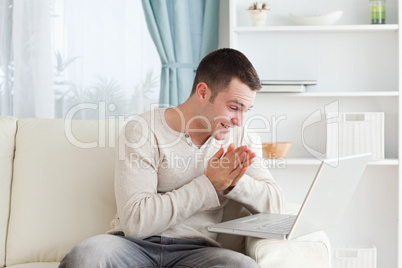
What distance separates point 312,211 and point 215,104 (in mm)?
529

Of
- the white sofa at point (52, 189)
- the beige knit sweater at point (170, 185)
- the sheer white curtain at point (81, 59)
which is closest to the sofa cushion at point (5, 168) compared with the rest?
the white sofa at point (52, 189)

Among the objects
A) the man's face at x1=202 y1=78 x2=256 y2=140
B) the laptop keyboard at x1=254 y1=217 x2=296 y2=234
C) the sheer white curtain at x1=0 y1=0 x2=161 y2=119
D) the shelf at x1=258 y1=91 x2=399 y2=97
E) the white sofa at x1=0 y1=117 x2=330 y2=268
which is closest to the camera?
the laptop keyboard at x1=254 y1=217 x2=296 y2=234

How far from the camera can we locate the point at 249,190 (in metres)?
1.95

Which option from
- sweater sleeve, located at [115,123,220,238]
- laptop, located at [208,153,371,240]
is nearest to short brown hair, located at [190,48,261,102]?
sweater sleeve, located at [115,123,220,238]

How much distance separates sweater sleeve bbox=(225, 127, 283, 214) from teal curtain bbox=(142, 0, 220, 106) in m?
1.07

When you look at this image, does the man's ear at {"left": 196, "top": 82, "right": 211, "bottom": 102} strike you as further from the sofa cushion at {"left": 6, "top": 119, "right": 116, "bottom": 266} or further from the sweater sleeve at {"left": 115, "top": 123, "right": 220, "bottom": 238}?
the sofa cushion at {"left": 6, "top": 119, "right": 116, "bottom": 266}

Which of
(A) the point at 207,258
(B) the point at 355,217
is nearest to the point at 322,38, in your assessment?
(B) the point at 355,217

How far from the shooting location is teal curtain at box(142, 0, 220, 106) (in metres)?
3.16

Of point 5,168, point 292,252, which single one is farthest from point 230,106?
point 5,168

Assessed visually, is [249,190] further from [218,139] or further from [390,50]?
[390,50]

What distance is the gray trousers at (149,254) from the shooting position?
5.43 ft

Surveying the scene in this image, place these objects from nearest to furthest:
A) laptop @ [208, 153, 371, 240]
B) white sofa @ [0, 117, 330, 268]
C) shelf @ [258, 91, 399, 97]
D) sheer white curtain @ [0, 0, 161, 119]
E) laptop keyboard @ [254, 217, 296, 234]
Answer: laptop @ [208, 153, 371, 240] < laptop keyboard @ [254, 217, 296, 234] < white sofa @ [0, 117, 330, 268] < shelf @ [258, 91, 399, 97] < sheer white curtain @ [0, 0, 161, 119]

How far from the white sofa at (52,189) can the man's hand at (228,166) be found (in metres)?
0.36

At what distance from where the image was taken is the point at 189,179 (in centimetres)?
199
